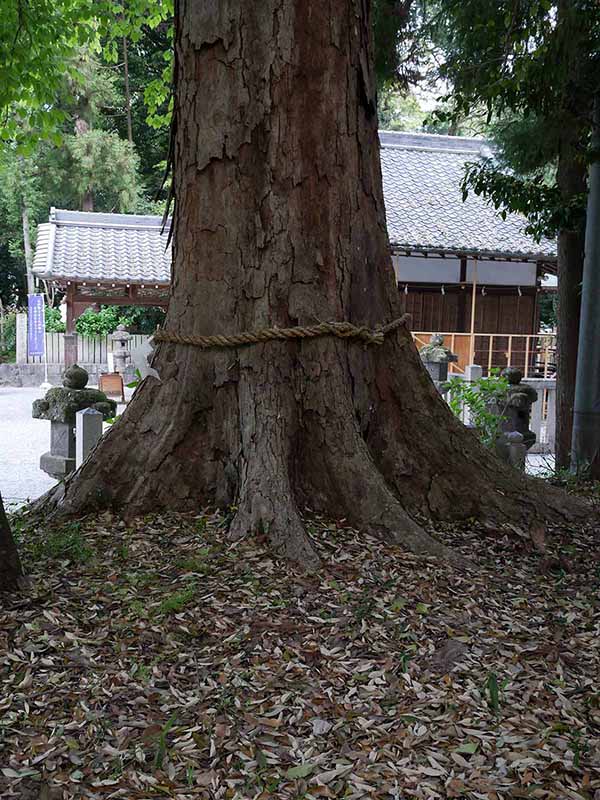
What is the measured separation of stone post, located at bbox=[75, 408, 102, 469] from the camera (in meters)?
7.24

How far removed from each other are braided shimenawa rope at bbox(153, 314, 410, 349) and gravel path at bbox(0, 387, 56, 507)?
1.60m

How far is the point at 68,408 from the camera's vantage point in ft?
24.7

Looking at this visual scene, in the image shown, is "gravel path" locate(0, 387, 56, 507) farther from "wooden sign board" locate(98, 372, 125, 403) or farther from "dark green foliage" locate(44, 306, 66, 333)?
"dark green foliage" locate(44, 306, 66, 333)

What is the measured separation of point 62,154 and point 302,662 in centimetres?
2426

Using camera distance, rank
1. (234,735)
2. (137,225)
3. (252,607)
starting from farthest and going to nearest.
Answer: (137,225)
(252,607)
(234,735)

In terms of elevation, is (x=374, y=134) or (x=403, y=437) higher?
(x=374, y=134)

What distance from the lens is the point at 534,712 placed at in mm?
2582

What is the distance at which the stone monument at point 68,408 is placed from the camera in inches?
297

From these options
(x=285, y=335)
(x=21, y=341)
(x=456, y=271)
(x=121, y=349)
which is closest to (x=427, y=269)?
(x=456, y=271)

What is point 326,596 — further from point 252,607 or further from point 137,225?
point 137,225

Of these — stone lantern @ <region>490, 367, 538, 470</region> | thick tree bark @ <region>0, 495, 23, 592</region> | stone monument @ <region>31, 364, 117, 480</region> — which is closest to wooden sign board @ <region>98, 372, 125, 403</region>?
stone monument @ <region>31, 364, 117, 480</region>

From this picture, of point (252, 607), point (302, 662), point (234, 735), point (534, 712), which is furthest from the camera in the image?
point (252, 607)

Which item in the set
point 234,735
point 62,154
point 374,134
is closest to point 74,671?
point 234,735

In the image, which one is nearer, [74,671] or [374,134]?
[74,671]
